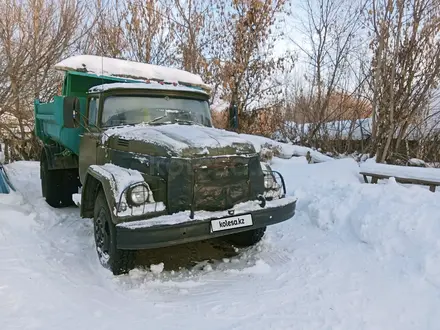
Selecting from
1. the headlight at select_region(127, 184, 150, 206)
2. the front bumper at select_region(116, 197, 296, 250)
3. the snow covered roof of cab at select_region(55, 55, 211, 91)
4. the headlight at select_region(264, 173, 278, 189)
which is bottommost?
the front bumper at select_region(116, 197, 296, 250)


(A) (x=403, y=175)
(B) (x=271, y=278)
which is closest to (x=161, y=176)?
(B) (x=271, y=278)

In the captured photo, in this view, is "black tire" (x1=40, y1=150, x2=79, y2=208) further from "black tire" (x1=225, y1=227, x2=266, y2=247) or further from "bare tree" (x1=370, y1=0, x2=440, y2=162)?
"bare tree" (x1=370, y1=0, x2=440, y2=162)

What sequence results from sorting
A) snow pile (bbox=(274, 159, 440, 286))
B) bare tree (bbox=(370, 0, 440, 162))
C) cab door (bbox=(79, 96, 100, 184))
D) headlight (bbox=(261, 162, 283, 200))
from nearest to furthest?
snow pile (bbox=(274, 159, 440, 286))
headlight (bbox=(261, 162, 283, 200))
cab door (bbox=(79, 96, 100, 184))
bare tree (bbox=(370, 0, 440, 162))

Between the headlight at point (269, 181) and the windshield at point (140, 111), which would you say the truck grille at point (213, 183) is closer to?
the headlight at point (269, 181)

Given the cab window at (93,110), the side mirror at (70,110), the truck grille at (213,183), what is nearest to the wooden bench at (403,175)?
the truck grille at (213,183)

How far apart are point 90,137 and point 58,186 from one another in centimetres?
210

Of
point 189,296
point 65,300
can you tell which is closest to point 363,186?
point 189,296

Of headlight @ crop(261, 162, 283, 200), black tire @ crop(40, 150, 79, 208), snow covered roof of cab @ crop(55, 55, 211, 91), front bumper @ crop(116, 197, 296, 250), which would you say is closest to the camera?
front bumper @ crop(116, 197, 296, 250)

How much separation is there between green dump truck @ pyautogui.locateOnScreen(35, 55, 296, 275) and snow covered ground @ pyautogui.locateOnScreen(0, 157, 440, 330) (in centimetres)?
45

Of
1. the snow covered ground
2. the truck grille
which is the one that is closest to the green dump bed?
the snow covered ground

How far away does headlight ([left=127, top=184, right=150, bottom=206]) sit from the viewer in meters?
3.59

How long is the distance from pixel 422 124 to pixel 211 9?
8.25m

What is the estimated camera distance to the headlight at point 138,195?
3589 mm

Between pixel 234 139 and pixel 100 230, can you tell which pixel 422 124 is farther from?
pixel 100 230
